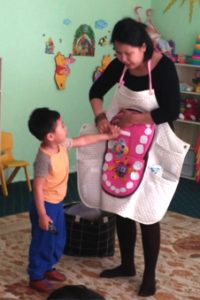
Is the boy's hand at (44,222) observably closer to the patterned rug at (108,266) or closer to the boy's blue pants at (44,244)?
the boy's blue pants at (44,244)

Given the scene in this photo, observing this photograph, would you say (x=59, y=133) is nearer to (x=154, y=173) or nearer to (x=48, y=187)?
(x=48, y=187)

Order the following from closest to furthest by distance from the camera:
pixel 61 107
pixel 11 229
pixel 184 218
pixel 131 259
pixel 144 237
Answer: pixel 144 237
pixel 131 259
pixel 11 229
pixel 184 218
pixel 61 107

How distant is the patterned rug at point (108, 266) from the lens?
7.60 feet

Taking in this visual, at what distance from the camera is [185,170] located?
17.0 feet

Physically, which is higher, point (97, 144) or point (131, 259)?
point (97, 144)

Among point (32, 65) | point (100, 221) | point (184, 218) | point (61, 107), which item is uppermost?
point (32, 65)

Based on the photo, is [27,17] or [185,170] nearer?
[27,17]

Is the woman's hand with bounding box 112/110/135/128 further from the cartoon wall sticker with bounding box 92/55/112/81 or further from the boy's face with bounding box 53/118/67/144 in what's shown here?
the cartoon wall sticker with bounding box 92/55/112/81

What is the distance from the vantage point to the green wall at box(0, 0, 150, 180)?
405 centimetres

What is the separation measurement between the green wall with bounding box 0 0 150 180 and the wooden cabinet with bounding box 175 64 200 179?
2.95 feet

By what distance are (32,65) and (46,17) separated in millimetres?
435

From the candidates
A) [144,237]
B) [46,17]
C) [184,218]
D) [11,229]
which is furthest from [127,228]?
[46,17]

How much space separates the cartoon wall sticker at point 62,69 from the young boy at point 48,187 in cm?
233

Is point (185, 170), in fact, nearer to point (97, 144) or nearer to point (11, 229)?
point (11, 229)
